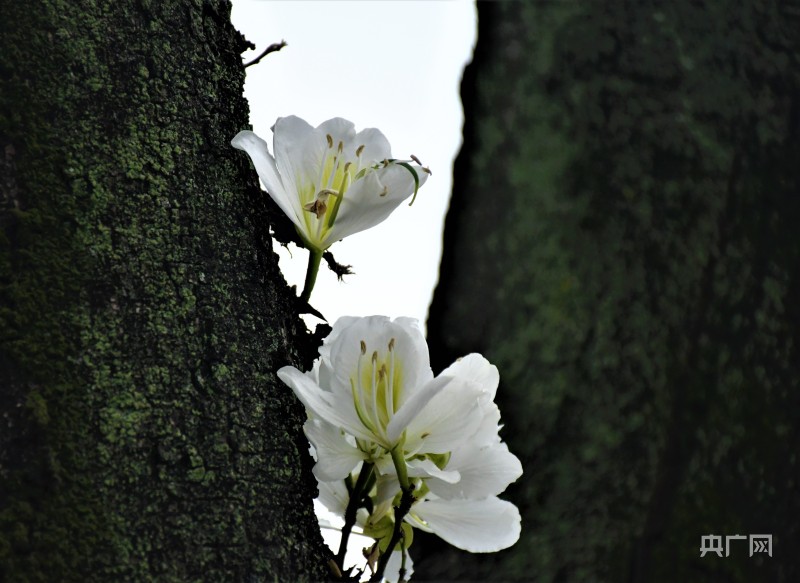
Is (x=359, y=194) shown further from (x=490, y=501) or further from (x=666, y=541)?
(x=666, y=541)

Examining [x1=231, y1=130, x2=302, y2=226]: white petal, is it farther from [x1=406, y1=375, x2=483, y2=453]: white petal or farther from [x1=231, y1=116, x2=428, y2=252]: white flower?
[x1=406, y1=375, x2=483, y2=453]: white petal

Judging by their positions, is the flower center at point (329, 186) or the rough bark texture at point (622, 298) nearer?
the flower center at point (329, 186)

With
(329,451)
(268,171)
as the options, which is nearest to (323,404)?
(329,451)

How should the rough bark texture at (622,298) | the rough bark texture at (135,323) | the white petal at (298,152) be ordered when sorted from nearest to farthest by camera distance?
the rough bark texture at (135,323) → the white petal at (298,152) → the rough bark texture at (622,298)

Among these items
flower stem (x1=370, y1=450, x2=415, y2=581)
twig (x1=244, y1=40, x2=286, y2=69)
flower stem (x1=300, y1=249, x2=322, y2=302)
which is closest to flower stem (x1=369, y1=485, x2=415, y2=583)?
flower stem (x1=370, y1=450, x2=415, y2=581)

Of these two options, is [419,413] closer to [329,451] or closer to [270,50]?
[329,451]

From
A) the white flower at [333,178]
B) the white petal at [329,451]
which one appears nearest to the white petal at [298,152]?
the white flower at [333,178]

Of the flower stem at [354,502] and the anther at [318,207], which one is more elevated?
the anther at [318,207]

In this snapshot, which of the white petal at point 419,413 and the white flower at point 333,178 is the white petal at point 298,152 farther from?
the white petal at point 419,413
